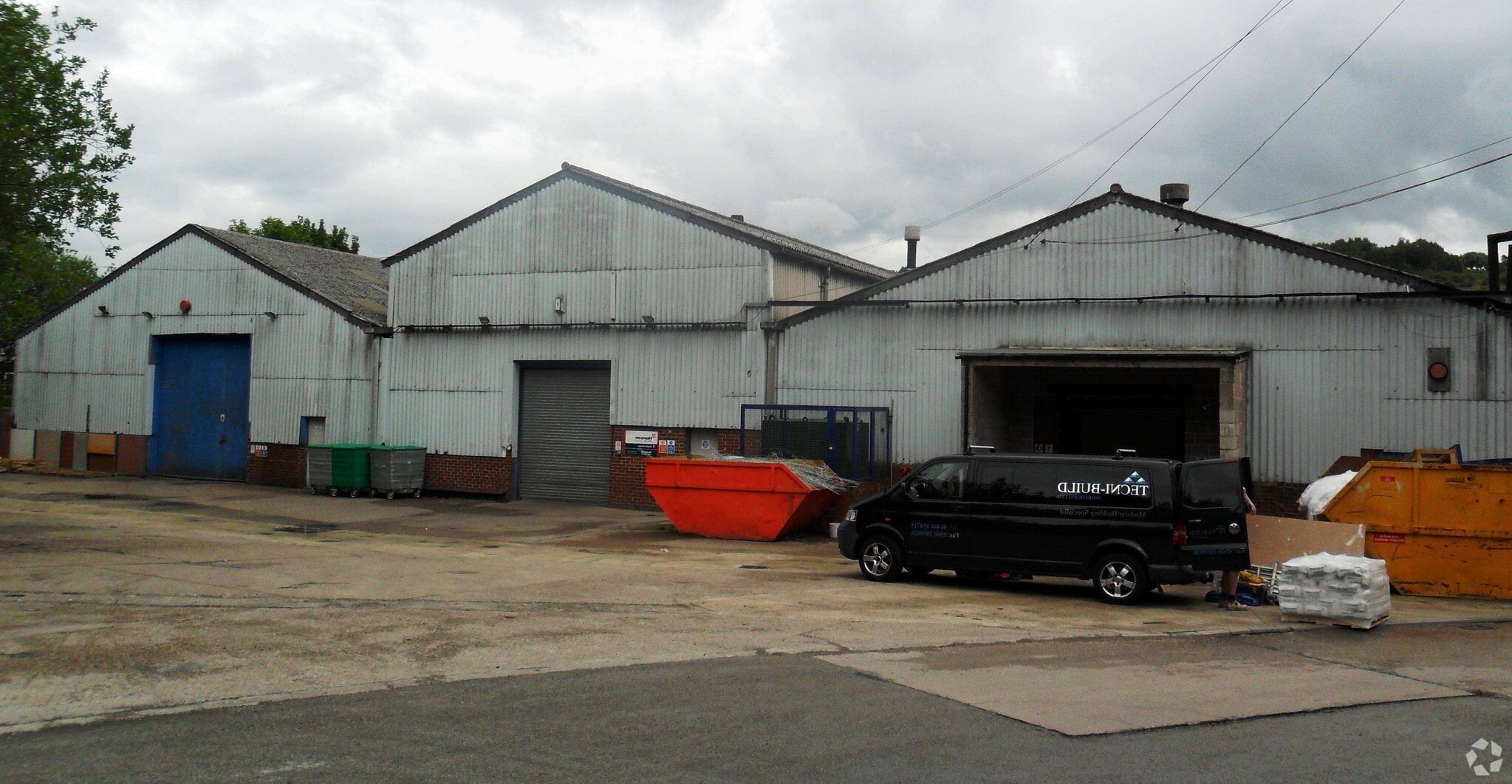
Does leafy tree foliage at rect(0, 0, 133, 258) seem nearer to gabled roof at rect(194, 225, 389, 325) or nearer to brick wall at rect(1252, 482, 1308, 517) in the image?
gabled roof at rect(194, 225, 389, 325)

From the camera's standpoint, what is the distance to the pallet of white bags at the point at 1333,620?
12.1 meters

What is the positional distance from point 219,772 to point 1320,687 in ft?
26.9

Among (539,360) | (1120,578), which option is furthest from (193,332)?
(1120,578)

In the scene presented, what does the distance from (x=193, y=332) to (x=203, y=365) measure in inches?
39.6

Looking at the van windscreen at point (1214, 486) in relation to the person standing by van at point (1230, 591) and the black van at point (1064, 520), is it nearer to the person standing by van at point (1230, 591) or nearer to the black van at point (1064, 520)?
the black van at point (1064, 520)

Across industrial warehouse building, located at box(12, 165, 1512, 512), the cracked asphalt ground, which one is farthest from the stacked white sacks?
industrial warehouse building, located at box(12, 165, 1512, 512)

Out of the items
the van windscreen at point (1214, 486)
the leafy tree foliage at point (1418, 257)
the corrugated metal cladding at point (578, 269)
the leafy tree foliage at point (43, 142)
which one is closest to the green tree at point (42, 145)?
the leafy tree foliage at point (43, 142)

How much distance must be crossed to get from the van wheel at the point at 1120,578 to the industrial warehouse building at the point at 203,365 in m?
21.8

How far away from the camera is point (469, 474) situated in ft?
93.4

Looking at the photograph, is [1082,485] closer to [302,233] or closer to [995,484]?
[995,484]

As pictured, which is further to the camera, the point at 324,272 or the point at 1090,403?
the point at 324,272

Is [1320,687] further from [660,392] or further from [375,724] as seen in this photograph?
[660,392]

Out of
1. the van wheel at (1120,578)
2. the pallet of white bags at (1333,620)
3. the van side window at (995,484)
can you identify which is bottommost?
the pallet of white bags at (1333,620)

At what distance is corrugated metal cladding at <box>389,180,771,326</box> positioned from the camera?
25906 millimetres
